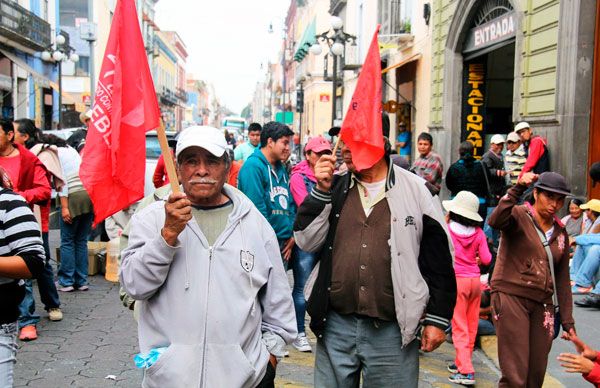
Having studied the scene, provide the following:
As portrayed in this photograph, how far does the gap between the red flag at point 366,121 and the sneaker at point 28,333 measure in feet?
13.9

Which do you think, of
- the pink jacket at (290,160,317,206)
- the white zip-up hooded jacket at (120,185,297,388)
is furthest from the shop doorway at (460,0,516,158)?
the white zip-up hooded jacket at (120,185,297,388)

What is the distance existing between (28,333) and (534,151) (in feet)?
26.7


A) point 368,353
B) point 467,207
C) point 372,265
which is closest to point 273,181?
point 467,207

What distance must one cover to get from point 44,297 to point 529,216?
497 centimetres

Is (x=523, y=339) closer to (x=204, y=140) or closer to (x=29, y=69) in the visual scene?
(x=204, y=140)

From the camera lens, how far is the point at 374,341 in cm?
388

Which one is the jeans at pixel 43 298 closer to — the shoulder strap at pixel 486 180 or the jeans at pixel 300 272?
the jeans at pixel 300 272

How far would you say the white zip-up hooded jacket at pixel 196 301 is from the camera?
2.99 meters

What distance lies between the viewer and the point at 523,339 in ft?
16.6

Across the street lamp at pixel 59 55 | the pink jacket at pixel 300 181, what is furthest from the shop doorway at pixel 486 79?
the street lamp at pixel 59 55

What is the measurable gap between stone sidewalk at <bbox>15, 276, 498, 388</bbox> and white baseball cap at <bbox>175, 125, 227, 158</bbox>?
317 centimetres

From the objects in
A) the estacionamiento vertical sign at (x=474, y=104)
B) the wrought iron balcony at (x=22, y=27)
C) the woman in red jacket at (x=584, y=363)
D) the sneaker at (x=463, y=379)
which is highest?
the wrought iron balcony at (x=22, y=27)

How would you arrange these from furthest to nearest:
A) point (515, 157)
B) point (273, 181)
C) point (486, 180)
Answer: point (515, 157) < point (486, 180) < point (273, 181)

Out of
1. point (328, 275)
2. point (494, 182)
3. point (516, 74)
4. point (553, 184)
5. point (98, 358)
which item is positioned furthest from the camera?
point (516, 74)
